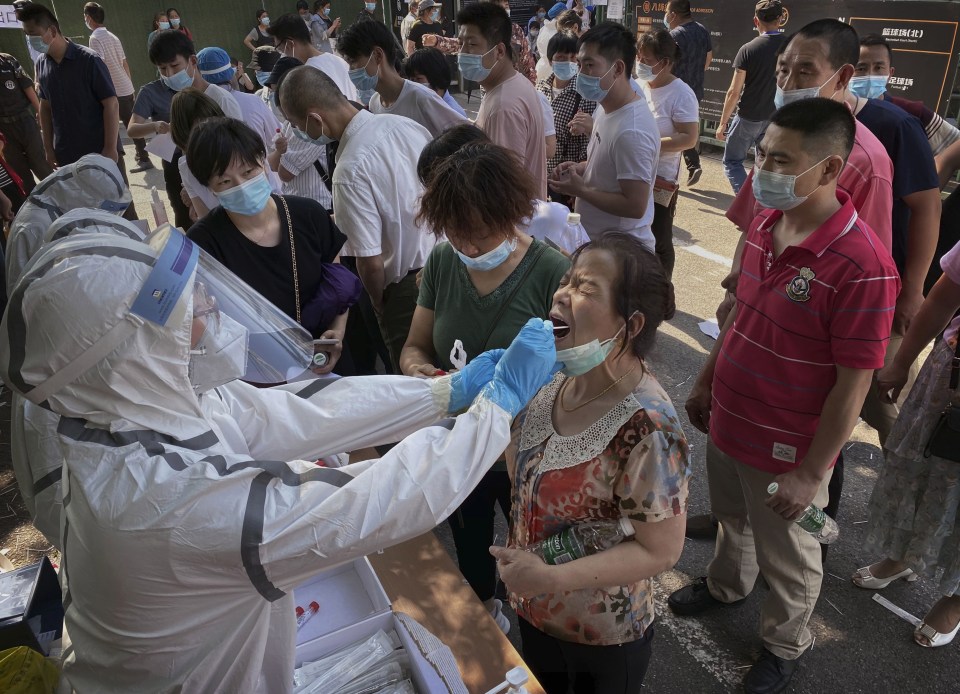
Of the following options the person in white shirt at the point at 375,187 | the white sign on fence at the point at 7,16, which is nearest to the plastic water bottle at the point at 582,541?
the person in white shirt at the point at 375,187

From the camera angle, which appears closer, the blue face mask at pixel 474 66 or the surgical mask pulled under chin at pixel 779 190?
the surgical mask pulled under chin at pixel 779 190

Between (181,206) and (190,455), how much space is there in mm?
4490

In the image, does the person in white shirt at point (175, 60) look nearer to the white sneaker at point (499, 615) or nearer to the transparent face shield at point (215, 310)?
the transparent face shield at point (215, 310)

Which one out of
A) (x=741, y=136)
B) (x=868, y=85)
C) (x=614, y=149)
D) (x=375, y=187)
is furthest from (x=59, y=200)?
(x=741, y=136)

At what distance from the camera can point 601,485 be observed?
5.23 ft

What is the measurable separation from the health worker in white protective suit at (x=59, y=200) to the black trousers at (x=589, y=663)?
2.23 metres

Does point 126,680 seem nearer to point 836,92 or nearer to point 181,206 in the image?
point 836,92

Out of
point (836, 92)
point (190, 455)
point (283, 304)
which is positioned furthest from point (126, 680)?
point (836, 92)

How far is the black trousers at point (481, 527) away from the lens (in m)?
2.47

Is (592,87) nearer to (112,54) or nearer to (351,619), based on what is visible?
(351,619)

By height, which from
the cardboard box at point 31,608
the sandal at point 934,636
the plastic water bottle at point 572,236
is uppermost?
the plastic water bottle at point 572,236

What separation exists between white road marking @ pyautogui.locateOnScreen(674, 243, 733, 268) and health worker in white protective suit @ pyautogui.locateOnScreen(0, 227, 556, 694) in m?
5.32

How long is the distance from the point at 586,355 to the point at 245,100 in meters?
3.89

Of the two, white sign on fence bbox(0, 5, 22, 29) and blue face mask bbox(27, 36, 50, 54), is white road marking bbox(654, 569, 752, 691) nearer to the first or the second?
blue face mask bbox(27, 36, 50, 54)
